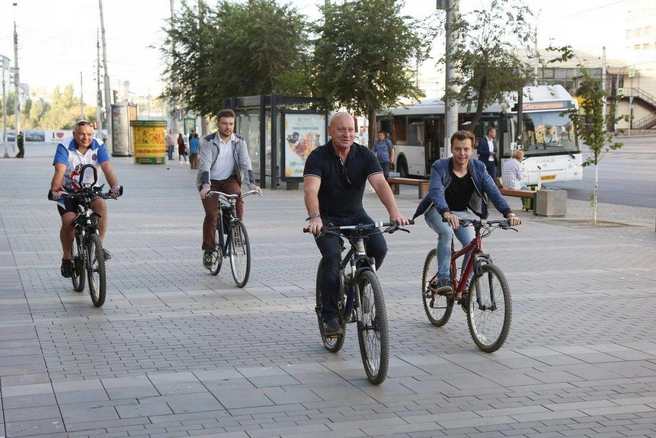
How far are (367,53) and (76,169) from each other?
16.9m

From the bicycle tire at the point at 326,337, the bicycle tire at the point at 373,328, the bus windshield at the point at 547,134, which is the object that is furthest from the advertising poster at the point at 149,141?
the bicycle tire at the point at 373,328

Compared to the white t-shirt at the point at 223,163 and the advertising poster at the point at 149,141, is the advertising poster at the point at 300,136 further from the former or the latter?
the advertising poster at the point at 149,141

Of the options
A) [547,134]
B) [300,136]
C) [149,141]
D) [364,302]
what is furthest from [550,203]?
[149,141]

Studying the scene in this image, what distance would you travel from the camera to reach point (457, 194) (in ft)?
26.0

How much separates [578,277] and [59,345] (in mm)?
5997

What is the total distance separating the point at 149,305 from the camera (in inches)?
366

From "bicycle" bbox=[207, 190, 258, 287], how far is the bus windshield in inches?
713

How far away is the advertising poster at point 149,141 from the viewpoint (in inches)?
1886

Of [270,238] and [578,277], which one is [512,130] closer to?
[270,238]

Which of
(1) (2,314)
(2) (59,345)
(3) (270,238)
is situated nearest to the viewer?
(2) (59,345)

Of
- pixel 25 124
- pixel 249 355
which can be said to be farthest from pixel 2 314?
pixel 25 124

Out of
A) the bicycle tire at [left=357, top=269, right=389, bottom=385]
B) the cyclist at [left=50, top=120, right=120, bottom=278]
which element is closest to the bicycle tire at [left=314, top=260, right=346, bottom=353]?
the bicycle tire at [left=357, top=269, right=389, bottom=385]

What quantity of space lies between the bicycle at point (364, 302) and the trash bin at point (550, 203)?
12806mm

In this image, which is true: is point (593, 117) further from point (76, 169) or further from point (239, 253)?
point (76, 169)
